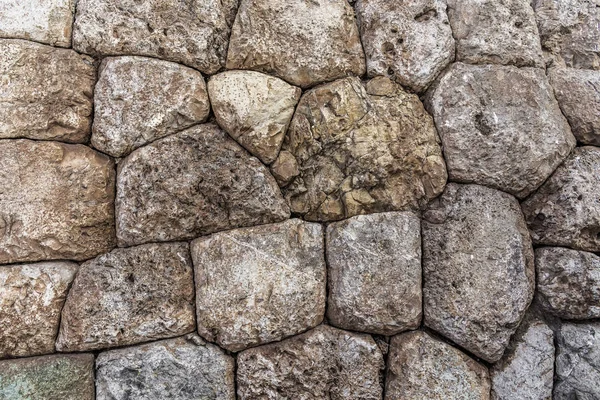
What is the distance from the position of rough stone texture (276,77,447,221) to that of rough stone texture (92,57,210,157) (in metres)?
0.44

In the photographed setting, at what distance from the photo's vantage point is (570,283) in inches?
72.5

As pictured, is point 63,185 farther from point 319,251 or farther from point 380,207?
point 380,207

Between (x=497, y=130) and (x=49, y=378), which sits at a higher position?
(x=497, y=130)

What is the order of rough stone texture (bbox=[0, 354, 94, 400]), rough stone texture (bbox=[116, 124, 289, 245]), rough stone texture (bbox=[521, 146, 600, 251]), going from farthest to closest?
1. rough stone texture (bbox=[521, 146, 600, 251])
2. rough stone texture (bbox=[116, 124, 289, 245])
3. rough stone texture (bbox=[0, 354, 94, 400])

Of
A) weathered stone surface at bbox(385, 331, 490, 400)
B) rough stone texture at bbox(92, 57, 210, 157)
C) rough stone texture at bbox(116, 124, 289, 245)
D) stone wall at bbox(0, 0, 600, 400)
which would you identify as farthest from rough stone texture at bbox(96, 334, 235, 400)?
rough stone texture at bbox(92, 57, 210, 157)

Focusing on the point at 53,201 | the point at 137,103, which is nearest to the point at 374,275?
the point at 137,103

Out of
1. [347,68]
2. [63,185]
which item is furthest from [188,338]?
[347,68]

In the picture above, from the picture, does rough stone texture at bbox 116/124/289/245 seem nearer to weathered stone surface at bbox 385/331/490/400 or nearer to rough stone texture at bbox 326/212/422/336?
rough stone texture at bbox 326/212/422/336

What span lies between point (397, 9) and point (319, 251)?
104cm

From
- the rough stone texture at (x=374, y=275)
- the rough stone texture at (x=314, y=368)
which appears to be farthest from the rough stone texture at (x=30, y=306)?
the rough stone texture at (x=374, y=275)

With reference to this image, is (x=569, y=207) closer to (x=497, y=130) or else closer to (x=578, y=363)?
(x=497, y=130)

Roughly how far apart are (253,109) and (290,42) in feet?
1.04

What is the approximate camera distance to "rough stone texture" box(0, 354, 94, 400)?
1.66 metres

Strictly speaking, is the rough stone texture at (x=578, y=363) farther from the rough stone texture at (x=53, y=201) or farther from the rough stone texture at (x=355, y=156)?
the rough stone texture at (x=53, y=201)
